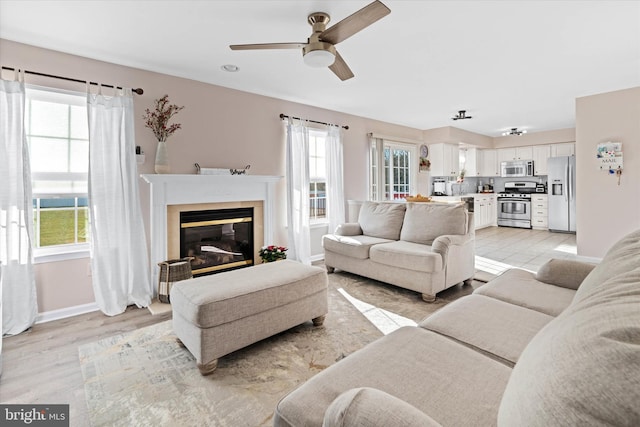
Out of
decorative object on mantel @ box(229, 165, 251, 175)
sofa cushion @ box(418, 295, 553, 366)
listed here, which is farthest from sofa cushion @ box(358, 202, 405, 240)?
sofa cushion @ box(418, 295, 553, 366)

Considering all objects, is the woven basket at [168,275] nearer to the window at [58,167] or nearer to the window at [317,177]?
the window at [58,167]

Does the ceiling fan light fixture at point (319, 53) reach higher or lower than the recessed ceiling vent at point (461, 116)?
lower

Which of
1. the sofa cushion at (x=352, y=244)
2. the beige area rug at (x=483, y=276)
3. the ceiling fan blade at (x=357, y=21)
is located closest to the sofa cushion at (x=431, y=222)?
the sofa cushion at (x=352, y=244)

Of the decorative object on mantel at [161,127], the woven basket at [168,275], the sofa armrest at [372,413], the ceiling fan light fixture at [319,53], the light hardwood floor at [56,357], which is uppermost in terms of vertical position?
the ceiling fan light fixture at [319,53]

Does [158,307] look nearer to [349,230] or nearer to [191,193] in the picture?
[191,193]

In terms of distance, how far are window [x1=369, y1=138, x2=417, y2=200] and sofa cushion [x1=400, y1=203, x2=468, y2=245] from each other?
217cm

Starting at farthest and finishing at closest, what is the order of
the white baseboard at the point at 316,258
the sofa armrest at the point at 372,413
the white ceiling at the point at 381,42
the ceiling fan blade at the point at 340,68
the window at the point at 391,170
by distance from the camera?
the window at the point at 391,170
the white baseboard at the point at 316,258
the ceiling fan blade at the point at 340,68
the white ceiling at the point at 381,42
the sofa armrest at the point at 372,413

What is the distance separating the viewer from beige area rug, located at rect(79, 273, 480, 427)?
166cm

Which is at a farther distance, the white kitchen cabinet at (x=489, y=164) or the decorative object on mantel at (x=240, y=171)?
the white kitchen cabinet at (x=489, y=164)

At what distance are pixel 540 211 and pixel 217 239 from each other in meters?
7.94

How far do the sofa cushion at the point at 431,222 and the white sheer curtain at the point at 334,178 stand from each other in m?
1.51

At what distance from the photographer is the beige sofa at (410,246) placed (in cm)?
323

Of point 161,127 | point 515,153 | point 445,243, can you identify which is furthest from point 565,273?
point 515,153

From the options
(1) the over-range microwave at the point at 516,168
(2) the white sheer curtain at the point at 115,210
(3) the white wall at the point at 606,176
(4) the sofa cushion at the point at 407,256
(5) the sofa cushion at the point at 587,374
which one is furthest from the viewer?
(1) the over-range microwave at the point at 516,168
